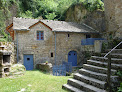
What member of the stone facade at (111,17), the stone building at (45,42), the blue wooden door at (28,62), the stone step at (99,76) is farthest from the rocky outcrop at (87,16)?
the stone step at (99,76)

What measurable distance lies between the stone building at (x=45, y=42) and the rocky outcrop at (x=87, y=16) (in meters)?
1.54

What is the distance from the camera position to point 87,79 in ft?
19.1

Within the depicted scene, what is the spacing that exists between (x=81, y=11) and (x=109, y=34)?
7715mm

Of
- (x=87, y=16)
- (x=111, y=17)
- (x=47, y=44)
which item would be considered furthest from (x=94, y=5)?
(x=47, y=44)

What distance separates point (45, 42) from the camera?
1480 centimetres

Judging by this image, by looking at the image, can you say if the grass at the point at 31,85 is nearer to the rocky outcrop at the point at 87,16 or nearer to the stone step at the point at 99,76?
the stone step at the point at 99,76

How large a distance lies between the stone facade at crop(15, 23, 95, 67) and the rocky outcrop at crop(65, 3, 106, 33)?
3028 millimetres

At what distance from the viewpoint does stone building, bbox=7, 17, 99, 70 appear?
544 inches

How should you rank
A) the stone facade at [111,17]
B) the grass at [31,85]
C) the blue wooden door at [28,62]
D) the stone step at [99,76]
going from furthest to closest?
1. the blue wooden door at [28,62]
2. the stone facade at [111,17]
3. the grass at [31,85]
4. the stone step at [99,76]

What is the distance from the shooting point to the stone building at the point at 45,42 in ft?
45.3

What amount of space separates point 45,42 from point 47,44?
38cm

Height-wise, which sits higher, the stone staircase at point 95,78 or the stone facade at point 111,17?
the stone facade at point 111,17

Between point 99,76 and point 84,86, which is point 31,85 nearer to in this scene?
point 84,86

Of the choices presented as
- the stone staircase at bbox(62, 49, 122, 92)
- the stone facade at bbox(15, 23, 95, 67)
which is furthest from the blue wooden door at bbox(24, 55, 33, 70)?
the stone staircase at bbox(62, 49, 122, 92)
